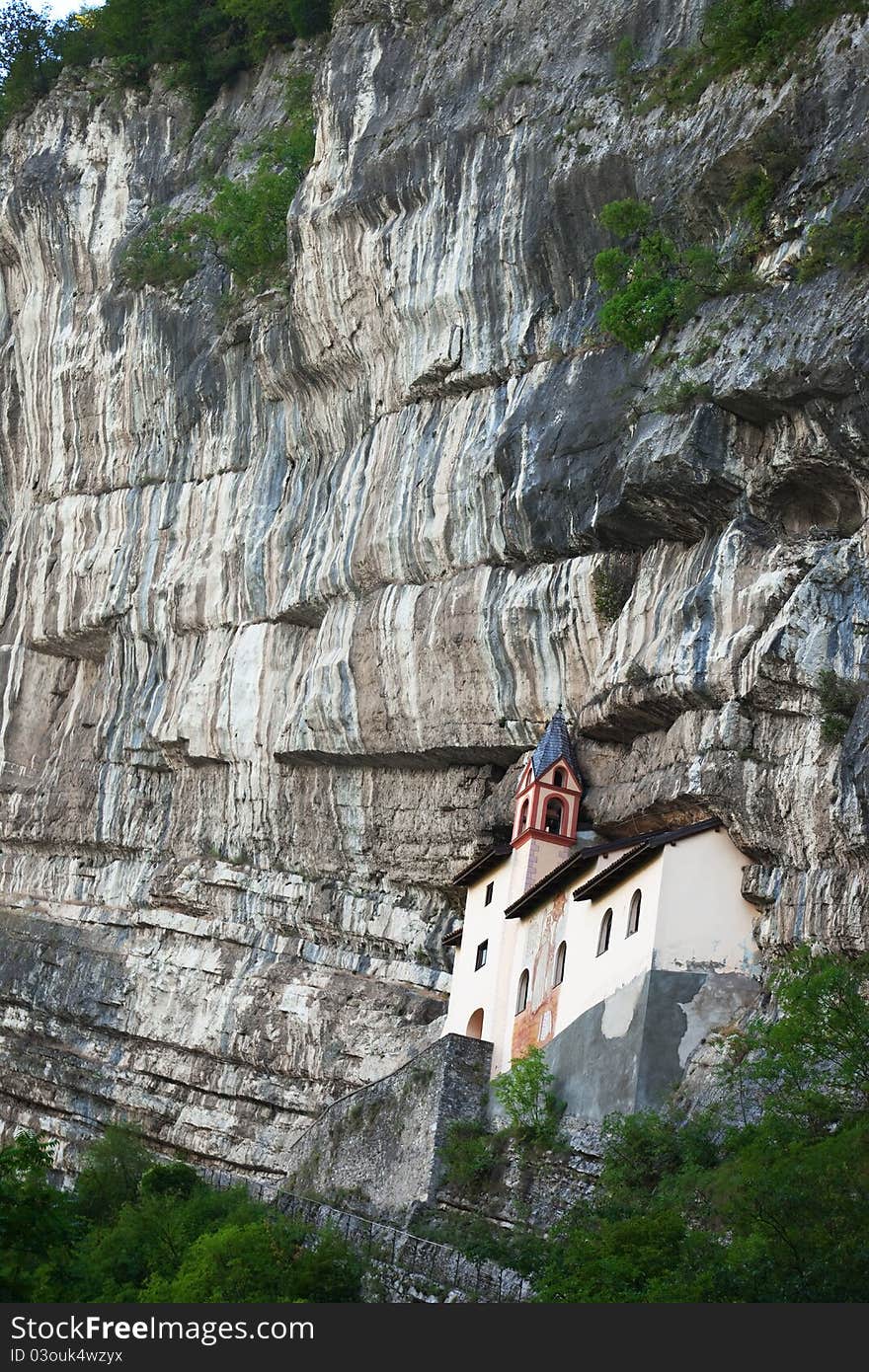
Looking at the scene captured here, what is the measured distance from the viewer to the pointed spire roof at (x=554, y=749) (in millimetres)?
42344

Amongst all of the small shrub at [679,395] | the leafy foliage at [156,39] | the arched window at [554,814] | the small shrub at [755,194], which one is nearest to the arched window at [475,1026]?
the arched window at [554,814]

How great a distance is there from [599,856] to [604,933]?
5.60 feet

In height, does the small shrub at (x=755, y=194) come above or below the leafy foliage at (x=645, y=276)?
above

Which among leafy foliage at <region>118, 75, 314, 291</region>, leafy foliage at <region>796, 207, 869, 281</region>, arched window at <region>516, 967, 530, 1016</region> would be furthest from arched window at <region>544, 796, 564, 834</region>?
leafy foliage at <region>118, 75, 314, 291</region>

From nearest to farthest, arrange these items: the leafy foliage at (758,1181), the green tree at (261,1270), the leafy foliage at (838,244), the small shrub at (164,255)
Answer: the leafy foliage at (758,1181), the green tree at (261,1270), the leafy foliage at (838,244), the small shrub at (164,255)

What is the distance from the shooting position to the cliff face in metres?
39.1

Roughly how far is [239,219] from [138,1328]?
3820 cm

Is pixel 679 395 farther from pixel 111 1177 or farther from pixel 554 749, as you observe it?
pixel 111 1177

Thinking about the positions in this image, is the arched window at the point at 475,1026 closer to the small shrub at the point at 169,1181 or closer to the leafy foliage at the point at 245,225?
the small shrub at the point at 169,1181

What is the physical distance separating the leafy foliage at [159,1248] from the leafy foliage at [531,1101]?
15.0ft

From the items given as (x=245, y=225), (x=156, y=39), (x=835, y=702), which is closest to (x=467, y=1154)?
(x=835, y=702)

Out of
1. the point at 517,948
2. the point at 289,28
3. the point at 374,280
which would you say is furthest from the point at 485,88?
the point at 517,948

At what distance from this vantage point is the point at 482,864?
145 ft

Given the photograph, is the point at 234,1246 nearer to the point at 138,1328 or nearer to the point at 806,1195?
the point at 138,1328
